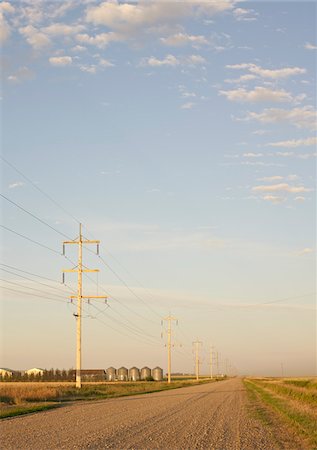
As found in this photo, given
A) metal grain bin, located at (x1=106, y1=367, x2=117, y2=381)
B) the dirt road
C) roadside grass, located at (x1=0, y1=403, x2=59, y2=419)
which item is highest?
the dirt road

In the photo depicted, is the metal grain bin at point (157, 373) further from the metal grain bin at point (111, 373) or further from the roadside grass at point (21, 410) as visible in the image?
the roadside grass at point (21, 410)

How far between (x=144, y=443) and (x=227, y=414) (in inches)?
509

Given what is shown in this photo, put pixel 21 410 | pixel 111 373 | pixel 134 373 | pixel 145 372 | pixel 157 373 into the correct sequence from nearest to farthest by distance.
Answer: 1. pixel 21 410
2. pixel 157 373
3. pixel 134 373
4. pixel 145 372
5. pixel 111 373

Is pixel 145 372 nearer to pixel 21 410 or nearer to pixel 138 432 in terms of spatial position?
pixel 21 410

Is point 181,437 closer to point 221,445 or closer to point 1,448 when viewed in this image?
point 221,445

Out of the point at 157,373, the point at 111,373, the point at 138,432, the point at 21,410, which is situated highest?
the point at 138,432

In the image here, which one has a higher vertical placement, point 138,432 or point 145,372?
point 138,432

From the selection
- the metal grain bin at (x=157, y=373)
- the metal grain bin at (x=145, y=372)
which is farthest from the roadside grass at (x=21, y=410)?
the metal grain bin at (x=145, y=372)

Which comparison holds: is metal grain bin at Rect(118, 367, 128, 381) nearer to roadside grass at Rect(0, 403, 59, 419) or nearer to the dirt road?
roadside grass at Rect(0, 403, 59, 419)

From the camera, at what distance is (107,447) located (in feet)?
51.7

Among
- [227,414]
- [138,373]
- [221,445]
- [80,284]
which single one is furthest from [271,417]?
[138,373]

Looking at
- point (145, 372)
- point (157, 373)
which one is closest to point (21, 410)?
point (157, 373)

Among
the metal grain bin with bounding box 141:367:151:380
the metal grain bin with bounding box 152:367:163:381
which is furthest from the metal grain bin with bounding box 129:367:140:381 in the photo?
the metal grain bin with bounding box 152:367:163:381

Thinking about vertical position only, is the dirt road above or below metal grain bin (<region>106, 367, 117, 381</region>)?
above
